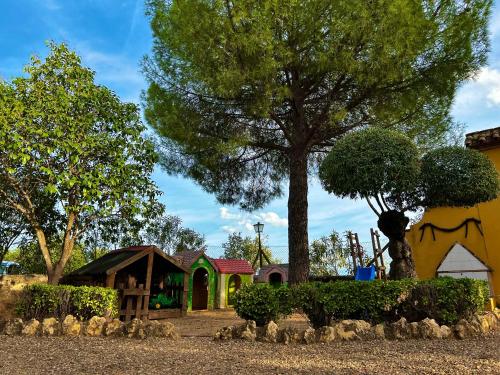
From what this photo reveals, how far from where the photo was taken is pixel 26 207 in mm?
11438

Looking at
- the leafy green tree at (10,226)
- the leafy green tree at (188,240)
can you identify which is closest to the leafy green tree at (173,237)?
the leafy green tree at (188,240)

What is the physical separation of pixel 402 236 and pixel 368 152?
7.16 feet

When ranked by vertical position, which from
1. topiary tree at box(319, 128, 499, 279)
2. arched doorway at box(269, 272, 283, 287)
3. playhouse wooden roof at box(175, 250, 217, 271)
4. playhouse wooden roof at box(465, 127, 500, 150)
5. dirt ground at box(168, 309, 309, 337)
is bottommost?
dirt ground at box(168, 309, 309, 337)

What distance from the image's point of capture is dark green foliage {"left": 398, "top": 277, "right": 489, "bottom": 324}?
23.4 ft

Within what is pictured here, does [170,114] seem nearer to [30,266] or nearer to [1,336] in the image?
[1,336]

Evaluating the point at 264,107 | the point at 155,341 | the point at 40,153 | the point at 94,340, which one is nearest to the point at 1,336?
the point at 94,340

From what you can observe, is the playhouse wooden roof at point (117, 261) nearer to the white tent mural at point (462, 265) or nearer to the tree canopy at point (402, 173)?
the tree canopy at point (402, 173)

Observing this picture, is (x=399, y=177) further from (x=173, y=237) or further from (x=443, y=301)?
(x=173, y=237)

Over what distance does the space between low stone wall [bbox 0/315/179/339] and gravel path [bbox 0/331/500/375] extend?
1.39 feet

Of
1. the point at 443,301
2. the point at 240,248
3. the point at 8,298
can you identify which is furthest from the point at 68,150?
the point at 240,248

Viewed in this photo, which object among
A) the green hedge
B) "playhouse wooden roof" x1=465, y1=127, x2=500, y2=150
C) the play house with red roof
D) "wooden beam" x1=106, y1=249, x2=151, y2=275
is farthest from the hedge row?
the play house with red roof

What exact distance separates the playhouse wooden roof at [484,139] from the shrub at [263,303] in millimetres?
8399

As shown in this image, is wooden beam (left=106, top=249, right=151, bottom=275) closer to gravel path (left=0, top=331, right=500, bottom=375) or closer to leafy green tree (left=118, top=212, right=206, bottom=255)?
gravel path (left=0, top=331, right=500, bottom=375)

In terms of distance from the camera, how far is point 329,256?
27.4 m
